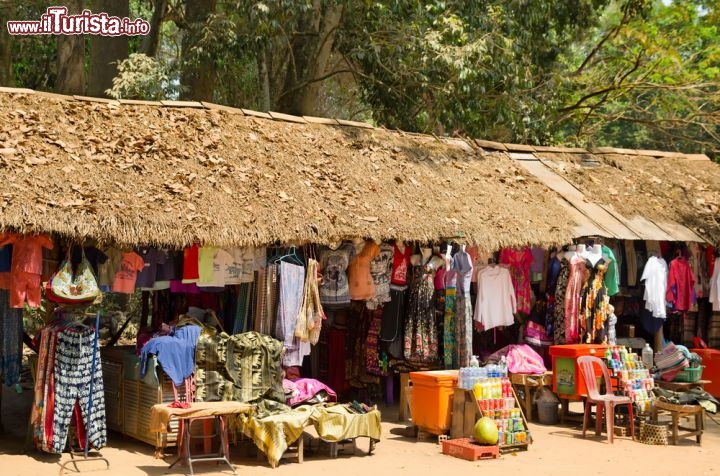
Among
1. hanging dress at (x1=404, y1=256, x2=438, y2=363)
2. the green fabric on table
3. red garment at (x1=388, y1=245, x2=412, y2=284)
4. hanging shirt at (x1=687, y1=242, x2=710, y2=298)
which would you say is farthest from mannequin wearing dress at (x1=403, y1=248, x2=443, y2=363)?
hanging shirt at (x1=687, y1=242, x2=710, y2=298)

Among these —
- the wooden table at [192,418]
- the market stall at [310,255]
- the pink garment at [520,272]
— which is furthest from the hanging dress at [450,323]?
the wooden table at [192,418]

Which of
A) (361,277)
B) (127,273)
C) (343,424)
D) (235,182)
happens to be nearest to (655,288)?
(361,277)

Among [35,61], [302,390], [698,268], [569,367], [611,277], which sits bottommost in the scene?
[302,390]

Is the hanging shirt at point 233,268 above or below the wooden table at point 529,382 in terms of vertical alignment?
above

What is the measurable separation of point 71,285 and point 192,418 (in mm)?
1654

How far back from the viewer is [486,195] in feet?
40.5

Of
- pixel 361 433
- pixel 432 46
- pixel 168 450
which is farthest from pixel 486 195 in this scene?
pixel 168 450

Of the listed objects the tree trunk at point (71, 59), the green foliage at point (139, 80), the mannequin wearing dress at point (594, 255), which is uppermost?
the tree trunk at point (71, 59)

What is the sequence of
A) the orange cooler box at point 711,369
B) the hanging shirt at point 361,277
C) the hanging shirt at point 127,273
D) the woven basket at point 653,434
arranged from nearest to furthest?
the hanging shirt at point 127,273
the woven basket at point 653,434
the hanging shirt at point 361,277
the orange cooler box at point 711,369

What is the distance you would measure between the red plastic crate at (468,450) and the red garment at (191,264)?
3070 mm

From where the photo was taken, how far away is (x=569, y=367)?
1072 centimetres

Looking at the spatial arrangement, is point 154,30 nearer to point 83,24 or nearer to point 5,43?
point 83,24

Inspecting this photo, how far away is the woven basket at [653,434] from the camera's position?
10133mm

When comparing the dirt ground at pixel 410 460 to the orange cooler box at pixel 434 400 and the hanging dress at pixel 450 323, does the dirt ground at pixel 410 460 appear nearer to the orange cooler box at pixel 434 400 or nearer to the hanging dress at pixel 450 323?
the orange cooler box at pixel 434 400
